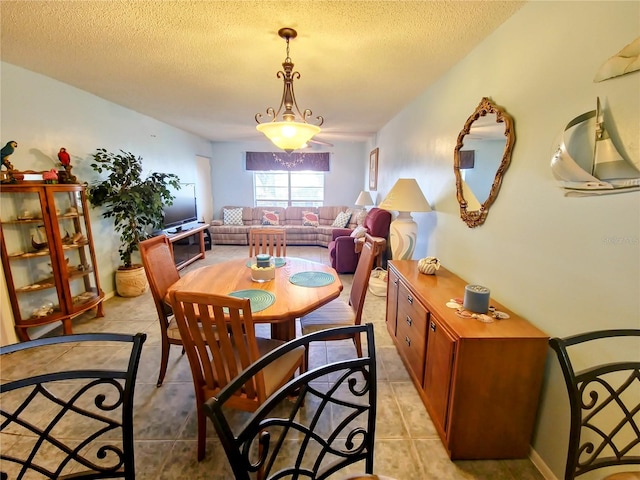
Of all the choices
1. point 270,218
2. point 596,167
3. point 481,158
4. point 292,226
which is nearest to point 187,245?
point 270,218

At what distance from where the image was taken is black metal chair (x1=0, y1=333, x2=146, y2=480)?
2.82ft

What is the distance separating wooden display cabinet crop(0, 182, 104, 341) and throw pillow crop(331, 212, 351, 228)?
444 cm

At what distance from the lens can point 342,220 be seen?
6.45m

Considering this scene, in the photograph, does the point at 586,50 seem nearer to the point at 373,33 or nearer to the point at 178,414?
the point at 373,33

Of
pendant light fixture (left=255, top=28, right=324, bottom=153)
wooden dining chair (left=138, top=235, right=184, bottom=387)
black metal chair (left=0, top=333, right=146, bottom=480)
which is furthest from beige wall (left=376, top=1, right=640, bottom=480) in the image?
wooden dining chair (left=138, top=235, right=184, bottom=387)

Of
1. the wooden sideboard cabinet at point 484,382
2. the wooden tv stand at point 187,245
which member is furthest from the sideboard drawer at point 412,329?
the wooden tv stand at point 187,245

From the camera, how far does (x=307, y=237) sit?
6.54 meters

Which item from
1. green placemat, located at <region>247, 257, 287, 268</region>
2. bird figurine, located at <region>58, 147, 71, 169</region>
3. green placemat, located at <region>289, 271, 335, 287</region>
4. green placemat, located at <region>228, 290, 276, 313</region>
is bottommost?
green placemat, located at <region>228, 290, 276, 313</region>

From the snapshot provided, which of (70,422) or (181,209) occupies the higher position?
(181,209)

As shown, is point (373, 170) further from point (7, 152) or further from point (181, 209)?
point (7, 152)

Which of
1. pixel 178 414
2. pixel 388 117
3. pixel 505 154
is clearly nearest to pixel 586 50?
pixel 505 154

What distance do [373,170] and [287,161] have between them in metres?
2.29

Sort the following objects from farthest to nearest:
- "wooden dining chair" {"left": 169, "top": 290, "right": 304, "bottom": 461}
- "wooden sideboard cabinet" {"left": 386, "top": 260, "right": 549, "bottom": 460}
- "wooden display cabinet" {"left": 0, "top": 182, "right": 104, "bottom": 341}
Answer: "wooden display cabinet" {"left": 0, "top": 182, "right": 104, "bottom": 341}
"wooden sideboard cabinet" {"left": 386, "top": 260, "right": 549, "bottom": 460}
"wooden dining chair" {"left": 169, "top": 290, "right": 304, "bottom": 461}

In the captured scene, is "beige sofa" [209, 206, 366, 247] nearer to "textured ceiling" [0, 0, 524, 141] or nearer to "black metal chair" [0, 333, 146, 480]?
"textured ceiling" [0, 0, 524, 141]
